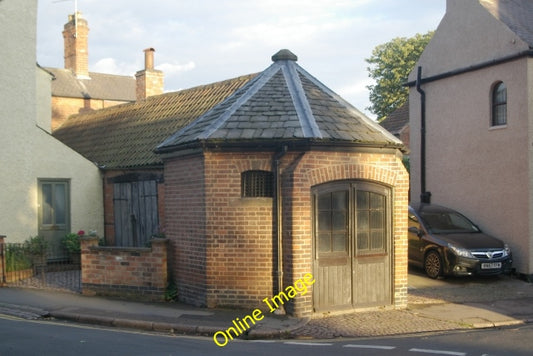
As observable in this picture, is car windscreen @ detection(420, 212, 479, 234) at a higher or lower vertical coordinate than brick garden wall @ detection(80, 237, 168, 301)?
higher

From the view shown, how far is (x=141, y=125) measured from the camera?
19984 mm

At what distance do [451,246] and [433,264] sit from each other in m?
0.76

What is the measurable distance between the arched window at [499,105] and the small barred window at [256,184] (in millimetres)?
8366

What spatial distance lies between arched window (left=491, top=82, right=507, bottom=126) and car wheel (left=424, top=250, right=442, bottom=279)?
4363 mm

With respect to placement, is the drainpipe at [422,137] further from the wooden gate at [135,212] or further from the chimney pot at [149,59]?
the chimney pot at [149,59]

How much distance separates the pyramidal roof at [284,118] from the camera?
35.3 ft

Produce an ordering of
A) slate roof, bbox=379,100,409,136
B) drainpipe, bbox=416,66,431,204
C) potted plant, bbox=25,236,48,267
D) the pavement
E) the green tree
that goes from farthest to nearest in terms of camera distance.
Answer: the green tree, slate roof, bbox=379,100,409,136, drainpipe, bbox=416,66,431,204, potted plant, bbox=25,236,48,267, the pavement

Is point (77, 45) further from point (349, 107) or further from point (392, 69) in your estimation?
point (349, 107)


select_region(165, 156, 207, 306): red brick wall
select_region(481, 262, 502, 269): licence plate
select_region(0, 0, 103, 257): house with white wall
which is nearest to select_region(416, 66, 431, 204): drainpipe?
select_region(481, 262, 502, 269): licence plate

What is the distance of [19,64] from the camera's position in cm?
1677

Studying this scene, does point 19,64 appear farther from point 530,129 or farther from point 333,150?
point 530,129

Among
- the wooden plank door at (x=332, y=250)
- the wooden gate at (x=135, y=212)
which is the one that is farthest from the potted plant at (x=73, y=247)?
the wooden plank door at (x=332, y=250)

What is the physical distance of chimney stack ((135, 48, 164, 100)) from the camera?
2525 cm

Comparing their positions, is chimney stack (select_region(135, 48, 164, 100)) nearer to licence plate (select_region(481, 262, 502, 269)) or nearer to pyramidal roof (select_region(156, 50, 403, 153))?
pyramidal roof (select_region(156, 50, 403, 153))
